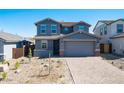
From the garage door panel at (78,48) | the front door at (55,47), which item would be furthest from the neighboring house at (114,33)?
the front door at (55,47)

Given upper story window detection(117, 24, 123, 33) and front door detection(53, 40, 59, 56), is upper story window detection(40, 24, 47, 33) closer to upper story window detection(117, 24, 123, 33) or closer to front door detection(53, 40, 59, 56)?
front door detection(53, 40, 59, 56)

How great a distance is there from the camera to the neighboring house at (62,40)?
2247 cm

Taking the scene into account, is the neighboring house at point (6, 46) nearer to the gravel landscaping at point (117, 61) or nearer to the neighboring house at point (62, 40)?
the neighboring house at point (62, 40)

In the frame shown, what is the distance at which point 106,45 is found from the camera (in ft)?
90.9

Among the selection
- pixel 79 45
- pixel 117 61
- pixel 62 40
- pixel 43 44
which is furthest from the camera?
pixel 43 44

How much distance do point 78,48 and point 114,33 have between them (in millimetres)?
7787

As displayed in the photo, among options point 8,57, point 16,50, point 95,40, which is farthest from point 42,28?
point 95,40

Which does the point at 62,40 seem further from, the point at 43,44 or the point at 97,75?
the point at 97,75

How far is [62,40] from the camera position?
2244 cm

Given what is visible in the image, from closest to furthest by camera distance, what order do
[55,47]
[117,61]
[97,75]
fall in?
[97,75]
[117,61]
[55,47]

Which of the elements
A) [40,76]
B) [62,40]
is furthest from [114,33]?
[40,76]

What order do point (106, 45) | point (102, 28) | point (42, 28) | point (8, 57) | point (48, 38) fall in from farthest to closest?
point (102, 28), point (106, 45), point (42, 28), point (48, 38), point (8, 57)
